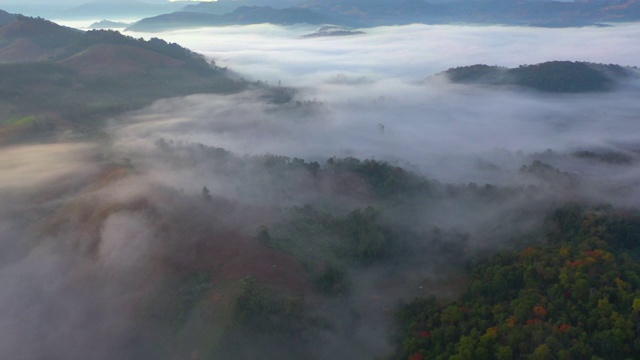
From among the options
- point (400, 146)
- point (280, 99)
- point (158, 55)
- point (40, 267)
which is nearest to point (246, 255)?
point (40, 267)

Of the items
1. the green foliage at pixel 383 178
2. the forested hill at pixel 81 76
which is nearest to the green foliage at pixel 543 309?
the green foliage at pixel 383 178

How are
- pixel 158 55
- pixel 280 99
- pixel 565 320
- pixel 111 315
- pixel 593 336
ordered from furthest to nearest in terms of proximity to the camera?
pixel 158 55
pixel 280 99
pixel 111 315
pixel 565 320
pixel 593 336

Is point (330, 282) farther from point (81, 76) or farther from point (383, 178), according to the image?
point (81, 76)

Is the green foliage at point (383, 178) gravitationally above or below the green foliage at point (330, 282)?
above

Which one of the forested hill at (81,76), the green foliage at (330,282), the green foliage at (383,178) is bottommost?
the green foliage at (330,282)

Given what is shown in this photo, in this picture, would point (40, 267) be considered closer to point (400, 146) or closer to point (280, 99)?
point (400, 146)

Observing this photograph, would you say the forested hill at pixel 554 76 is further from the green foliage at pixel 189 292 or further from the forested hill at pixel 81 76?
the green foliage at pixel 189 292

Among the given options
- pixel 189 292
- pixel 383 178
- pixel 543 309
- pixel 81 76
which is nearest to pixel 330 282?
pixel 189 292
